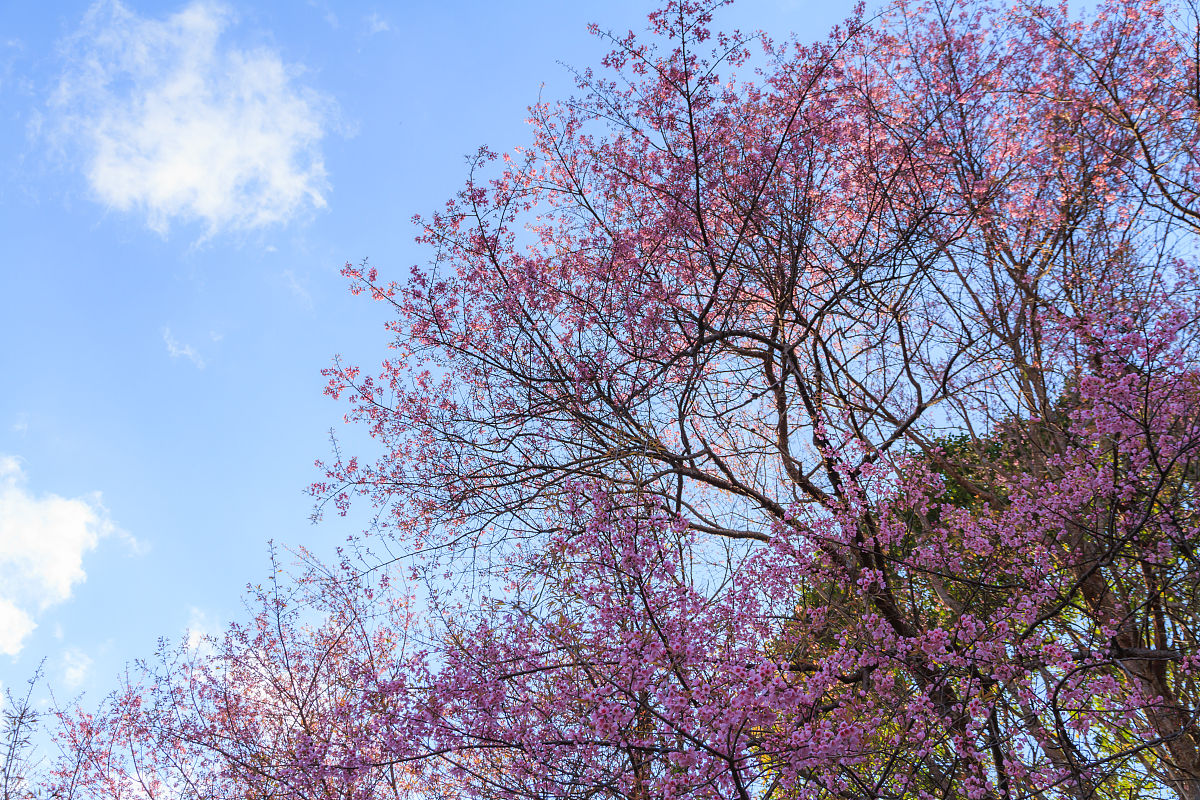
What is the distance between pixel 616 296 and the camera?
6961 mm

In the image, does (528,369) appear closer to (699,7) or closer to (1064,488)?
(699,7)

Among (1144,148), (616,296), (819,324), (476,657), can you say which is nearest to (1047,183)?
(1144,148)

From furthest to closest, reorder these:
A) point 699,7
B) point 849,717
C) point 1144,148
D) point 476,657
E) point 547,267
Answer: point 547,267 → point 1144,148 → point 699,7 → point 849,717 → point 476,657

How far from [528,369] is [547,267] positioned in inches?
52.2

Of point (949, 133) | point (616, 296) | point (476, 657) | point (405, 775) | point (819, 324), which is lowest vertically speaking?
point (476, 657)

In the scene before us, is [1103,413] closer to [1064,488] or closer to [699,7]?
[1064,488]

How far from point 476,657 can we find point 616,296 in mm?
3826

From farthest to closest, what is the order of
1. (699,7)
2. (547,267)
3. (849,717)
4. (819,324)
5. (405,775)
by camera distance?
(405,775) < (547,267) < (819,324) < (699,7) < (849,717)

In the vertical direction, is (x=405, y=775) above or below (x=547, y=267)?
below

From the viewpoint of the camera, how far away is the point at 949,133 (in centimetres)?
762

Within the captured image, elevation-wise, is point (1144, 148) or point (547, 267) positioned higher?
point (547, 267)

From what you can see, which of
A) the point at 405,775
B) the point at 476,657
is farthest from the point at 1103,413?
the point at 405,775

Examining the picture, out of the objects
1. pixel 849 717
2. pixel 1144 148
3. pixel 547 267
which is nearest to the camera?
pixel 849 717

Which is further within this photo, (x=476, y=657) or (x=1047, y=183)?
(x=1047, y=183)
